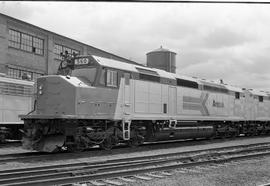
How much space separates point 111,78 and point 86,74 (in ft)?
3.38

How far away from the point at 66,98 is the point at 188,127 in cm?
849

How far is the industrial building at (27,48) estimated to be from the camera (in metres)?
30.0

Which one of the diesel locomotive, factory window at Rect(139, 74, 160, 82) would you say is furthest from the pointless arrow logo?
factory window at Rect(139, 74, 160, 82)

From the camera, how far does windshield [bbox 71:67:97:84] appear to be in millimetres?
14766

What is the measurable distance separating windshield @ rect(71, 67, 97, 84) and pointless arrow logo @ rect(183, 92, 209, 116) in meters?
6.80

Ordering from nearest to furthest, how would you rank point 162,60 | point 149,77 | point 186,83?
point 149,77 < point 186,83 < point 162,60

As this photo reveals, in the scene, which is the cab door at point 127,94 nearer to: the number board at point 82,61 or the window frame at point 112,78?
the window frame at point 112,78

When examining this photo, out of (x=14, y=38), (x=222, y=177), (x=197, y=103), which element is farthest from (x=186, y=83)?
(x=14, y=38)

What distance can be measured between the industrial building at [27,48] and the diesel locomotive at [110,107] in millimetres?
12976

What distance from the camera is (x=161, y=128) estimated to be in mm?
18172

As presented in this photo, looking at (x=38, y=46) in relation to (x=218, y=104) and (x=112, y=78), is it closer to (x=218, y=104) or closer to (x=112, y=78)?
(x=218, y=104)

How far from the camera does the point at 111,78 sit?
15.3 metres

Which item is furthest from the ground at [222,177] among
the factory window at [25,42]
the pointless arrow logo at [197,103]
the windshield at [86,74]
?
the factory window at [25,42]

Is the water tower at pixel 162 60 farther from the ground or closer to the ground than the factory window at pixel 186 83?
farther from the ground
